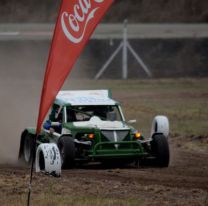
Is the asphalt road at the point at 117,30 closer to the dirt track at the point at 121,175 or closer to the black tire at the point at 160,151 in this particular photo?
the dirt track at the point at 121,175

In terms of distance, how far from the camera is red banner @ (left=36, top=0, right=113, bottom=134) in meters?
11.2

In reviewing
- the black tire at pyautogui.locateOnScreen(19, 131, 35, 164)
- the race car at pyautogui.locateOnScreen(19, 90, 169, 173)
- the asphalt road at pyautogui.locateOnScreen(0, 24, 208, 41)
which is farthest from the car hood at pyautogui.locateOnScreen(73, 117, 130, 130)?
the asphalt road at pyautogui.locateOnScreen(0, 24, 208, 41)

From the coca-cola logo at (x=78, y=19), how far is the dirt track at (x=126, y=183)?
214cm

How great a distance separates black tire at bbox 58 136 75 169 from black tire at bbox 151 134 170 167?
155cm

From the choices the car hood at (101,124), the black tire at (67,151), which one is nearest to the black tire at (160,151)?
the car hood at (101,124)

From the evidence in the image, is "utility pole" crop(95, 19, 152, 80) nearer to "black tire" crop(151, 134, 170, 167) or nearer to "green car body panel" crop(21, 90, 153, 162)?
"green car body panel" crop(21, 90, 153, 162)

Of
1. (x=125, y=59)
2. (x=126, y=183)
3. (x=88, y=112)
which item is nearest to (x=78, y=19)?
(x=126, y=183)

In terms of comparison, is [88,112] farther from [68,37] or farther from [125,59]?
[125,59]

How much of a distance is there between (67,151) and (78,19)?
4.19m

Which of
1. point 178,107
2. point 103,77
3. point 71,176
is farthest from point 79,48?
point 103,77

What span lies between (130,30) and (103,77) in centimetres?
1082

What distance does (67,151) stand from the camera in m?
15.1

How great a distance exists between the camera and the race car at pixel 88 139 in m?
15.1

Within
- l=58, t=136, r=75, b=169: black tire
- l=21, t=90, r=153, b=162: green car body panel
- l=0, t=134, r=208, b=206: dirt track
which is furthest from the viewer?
l=21, t=90, r=153, b=162: green car body panel
